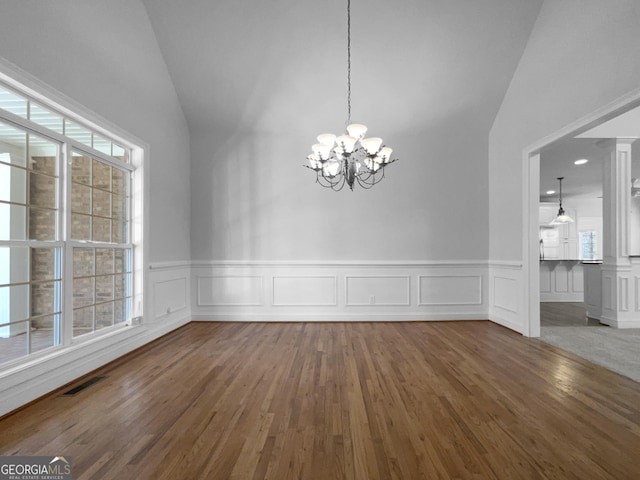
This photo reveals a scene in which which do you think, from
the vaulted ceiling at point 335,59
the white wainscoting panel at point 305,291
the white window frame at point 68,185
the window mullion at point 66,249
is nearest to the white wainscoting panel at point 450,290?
the white wainscoting panel at point 305,291

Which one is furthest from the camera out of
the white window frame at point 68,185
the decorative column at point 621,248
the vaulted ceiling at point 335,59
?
the decorative column at point 621,248

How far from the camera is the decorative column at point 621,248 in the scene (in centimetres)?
504

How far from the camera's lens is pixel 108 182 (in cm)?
379

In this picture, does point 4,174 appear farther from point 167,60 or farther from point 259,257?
point 259,257

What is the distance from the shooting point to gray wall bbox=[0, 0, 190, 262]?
2.56m

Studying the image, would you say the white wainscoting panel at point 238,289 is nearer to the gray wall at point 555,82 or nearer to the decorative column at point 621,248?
the gray wall at point 555,82

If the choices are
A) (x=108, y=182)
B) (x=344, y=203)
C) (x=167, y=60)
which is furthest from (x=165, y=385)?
(x=167, y=60)

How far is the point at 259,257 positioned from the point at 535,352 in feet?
12.9

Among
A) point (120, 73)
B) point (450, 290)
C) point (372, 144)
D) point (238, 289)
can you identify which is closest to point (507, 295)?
point (450, 290)

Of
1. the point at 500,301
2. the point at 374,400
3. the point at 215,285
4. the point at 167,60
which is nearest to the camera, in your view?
the point at 374,400

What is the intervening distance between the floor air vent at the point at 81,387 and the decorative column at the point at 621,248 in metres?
6.70

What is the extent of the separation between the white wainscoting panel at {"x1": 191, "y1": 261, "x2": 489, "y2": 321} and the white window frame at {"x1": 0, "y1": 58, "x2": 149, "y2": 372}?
1.41 meters

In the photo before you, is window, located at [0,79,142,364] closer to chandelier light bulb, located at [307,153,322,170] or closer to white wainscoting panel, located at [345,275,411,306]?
chandelier light bulb, located at [307,153,322,170]

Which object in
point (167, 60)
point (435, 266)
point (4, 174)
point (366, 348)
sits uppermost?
point (167, 60)
